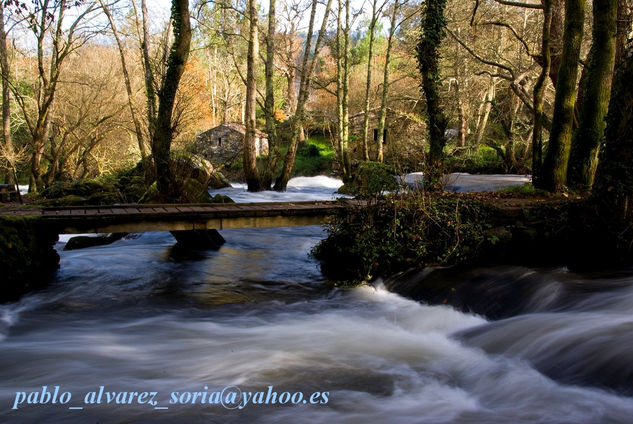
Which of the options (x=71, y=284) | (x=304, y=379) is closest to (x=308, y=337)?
(x=304, y=379)

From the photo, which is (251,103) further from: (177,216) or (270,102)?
(177,216)

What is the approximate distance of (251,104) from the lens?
18.5m

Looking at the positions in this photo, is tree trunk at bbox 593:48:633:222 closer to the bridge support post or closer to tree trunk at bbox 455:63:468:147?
the bridge support post

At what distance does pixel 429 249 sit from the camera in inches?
314

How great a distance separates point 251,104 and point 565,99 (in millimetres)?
11648

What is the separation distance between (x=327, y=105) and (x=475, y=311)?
124 feet

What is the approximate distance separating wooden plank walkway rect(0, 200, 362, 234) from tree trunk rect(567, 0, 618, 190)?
187 inches

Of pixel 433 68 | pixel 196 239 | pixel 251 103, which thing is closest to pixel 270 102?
pixel 251 103

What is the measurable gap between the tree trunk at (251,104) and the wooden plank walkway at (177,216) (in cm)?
966

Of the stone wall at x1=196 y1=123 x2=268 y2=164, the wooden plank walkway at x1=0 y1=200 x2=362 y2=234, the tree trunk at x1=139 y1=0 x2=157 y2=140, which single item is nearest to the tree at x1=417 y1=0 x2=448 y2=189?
the wooden plank walkway at x1=0 y1=200 x2=362 y2=234

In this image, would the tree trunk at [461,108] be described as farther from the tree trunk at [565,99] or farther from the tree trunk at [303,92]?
the tree trunk at [565,99]

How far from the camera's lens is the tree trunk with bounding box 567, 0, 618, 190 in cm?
899

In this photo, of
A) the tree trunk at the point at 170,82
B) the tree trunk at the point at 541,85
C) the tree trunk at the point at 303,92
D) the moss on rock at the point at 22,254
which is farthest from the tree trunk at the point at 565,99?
the tree trunk at the point at 303,92

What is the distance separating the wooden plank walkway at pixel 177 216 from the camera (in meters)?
7.60
